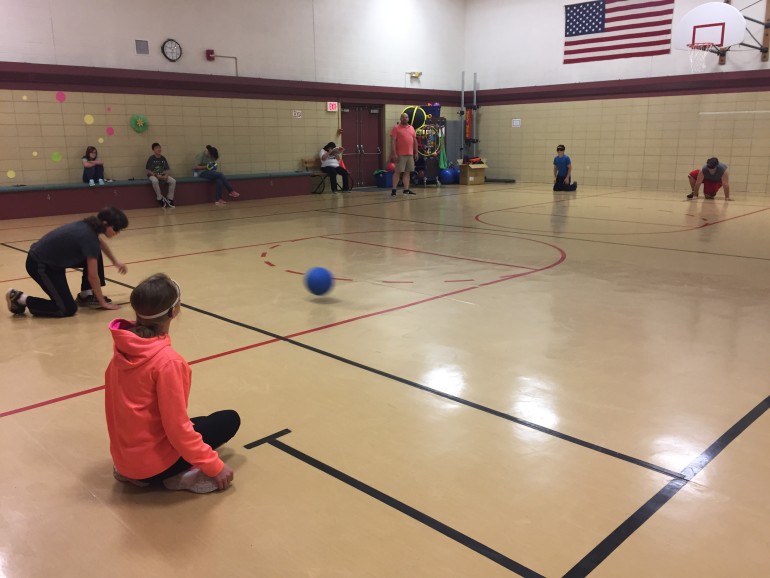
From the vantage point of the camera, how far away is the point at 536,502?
7.93 feet

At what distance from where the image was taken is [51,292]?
498 centimetres

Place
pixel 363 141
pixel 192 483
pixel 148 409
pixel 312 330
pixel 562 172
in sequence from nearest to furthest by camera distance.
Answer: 1. pixel 148 409
2. pixel 192 483
3. pixel 312 330
4. pixel 562 172
5. pixel 363 141

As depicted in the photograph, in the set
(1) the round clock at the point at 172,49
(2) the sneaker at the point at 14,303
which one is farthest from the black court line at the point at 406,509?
(1) the round clock at the point at 172,49

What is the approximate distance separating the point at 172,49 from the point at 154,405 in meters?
12.7

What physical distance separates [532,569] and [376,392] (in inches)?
61.8

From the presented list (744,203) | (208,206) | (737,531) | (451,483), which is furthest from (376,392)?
(744,203)

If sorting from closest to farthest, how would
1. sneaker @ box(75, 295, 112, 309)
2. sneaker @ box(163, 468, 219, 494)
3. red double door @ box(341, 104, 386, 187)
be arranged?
sneaker @ box(163, 468, 219, 494), sneaker @ box(75, 295, 112, 309), red double door @ box(341, 104, 386, 187)

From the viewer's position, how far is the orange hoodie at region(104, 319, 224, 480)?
2312 millimetres

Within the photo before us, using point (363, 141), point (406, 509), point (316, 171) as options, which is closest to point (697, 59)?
point (363, 141)

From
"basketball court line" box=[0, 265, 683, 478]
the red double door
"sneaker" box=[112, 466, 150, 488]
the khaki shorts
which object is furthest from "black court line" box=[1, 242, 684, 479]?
the red double door

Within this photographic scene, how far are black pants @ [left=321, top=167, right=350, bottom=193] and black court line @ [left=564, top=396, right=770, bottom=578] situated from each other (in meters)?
13.5

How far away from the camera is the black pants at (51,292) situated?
4.93 m

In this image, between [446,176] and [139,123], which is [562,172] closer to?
[446,176]

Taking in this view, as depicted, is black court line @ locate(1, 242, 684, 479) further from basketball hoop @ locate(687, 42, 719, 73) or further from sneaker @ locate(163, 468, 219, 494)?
basketball hoop @ locate(687, 42, 719, 73)
